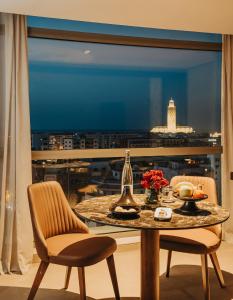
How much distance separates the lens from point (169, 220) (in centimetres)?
222

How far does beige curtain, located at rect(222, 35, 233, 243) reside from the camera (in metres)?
4.21

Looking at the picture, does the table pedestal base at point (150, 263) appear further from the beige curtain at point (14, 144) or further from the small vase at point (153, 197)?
the beige curtain at point (14, 144)

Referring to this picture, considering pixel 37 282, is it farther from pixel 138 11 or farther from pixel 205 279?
pixel 138 11

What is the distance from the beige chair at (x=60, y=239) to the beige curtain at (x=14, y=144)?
661 millimetres

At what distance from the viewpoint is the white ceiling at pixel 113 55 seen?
3.85m

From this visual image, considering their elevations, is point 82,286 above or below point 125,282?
above

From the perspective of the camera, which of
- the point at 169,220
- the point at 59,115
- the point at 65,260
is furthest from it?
the point at 59,115

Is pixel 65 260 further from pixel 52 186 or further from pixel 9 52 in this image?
pixel 9 52

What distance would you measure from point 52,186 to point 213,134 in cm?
235

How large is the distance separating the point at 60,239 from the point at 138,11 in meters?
2.06

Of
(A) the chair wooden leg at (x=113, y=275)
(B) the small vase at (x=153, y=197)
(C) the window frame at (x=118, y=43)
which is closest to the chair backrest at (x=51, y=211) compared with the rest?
(A) the chair wooden leg at (x=113, y=275)

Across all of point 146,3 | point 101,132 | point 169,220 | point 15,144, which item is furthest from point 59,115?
point 169,220

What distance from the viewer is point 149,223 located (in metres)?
2.16

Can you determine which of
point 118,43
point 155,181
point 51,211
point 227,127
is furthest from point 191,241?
point 118,43
